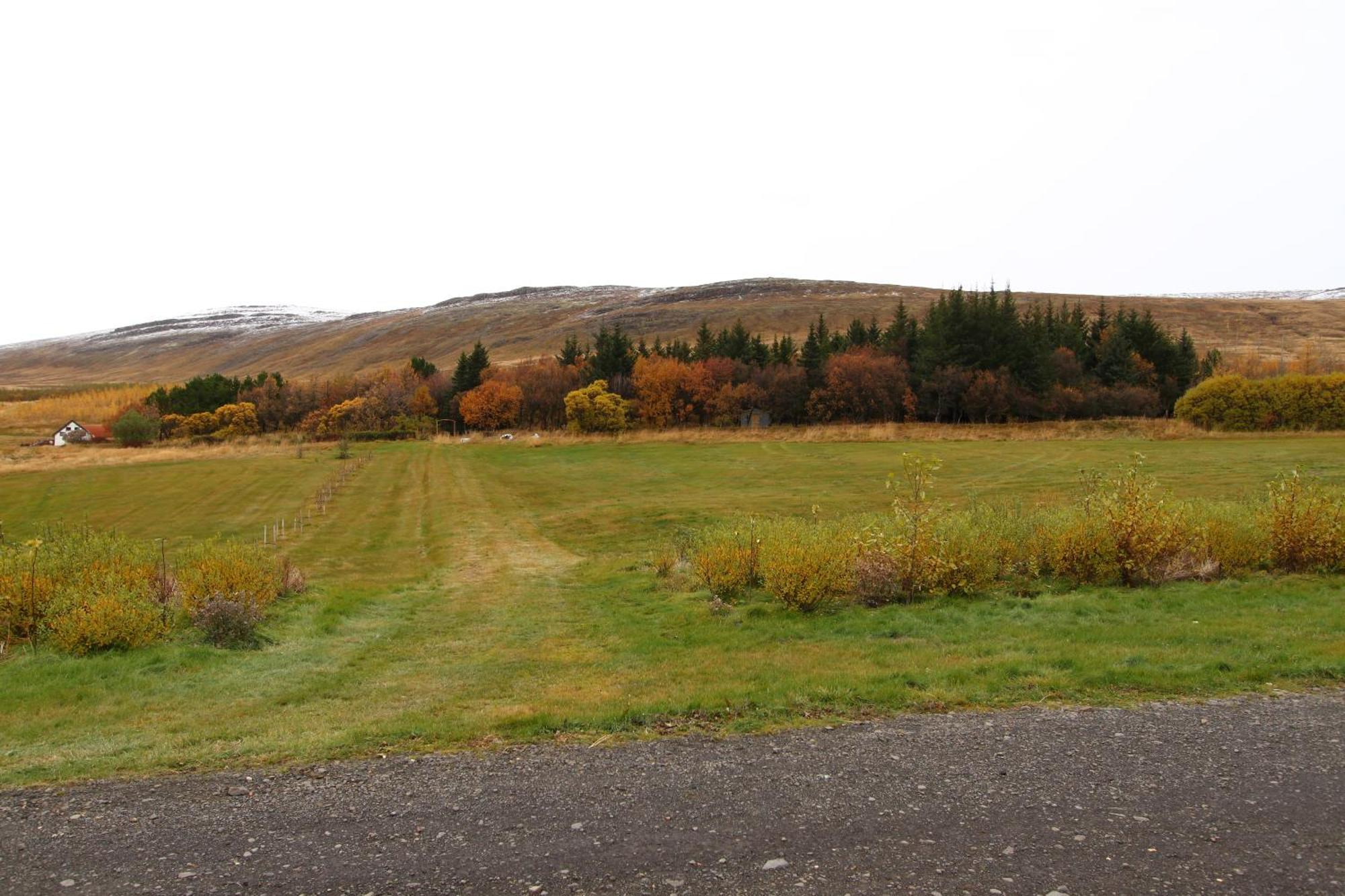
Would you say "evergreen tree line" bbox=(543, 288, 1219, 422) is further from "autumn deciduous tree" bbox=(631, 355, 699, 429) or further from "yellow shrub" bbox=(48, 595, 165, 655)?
"yellow shrub" bbox=(48, 595, 165, 655)

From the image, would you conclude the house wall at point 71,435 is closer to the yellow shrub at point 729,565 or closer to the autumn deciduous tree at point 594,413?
the autumn deciduous tree at point 594,413

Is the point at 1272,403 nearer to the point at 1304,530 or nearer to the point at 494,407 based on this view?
the point at 1304,530

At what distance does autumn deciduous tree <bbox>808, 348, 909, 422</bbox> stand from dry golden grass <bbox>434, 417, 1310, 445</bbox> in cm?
305

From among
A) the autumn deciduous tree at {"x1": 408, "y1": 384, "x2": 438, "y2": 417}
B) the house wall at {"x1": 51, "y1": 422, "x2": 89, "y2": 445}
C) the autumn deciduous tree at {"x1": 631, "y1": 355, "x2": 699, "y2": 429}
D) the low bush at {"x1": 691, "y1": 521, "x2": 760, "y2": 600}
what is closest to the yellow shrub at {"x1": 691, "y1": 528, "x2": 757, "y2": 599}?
the low bush at {"x1": 691, "y1": 521, "x2": 760, "y2": 600}

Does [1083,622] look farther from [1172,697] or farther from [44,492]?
[44,492]

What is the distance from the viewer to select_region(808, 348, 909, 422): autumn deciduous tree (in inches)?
2778

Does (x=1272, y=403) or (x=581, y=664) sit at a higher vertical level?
(x=581, y=664)

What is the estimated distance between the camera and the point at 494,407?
270 feet

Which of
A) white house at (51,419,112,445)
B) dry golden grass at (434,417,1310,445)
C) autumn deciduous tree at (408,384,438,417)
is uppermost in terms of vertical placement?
autumn deciduous tree at (408,384,438,417)

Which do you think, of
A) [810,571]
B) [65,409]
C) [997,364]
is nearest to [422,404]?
[997,364]

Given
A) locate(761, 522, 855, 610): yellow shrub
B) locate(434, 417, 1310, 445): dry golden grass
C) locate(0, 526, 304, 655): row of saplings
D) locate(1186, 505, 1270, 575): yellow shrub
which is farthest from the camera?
locate(434, 417, 1310, 445): dry golden grass

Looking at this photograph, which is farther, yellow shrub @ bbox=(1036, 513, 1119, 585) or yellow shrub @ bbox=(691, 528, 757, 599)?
yellow shrub @ bbox=(691, 528, 757, 599)

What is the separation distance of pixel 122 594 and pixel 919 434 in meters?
52.3

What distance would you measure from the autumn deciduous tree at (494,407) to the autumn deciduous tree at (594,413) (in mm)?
13691
